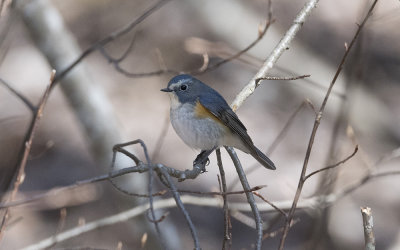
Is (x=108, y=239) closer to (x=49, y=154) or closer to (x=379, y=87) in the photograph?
(x=49, y=154)

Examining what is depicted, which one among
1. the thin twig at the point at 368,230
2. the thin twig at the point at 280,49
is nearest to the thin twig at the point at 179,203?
the thin twig at the point at 368,230

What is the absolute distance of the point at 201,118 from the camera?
314 cm

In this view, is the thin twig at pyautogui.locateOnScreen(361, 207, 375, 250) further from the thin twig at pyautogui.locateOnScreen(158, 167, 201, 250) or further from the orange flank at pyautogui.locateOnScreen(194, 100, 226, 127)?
the orange flank at pyautogui.locateOnScreen(194, 100, 226, 127)

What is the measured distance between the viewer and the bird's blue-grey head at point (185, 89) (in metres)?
3.14

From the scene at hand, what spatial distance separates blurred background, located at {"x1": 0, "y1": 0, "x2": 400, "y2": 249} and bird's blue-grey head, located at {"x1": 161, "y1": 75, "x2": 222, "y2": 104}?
976 millimetres

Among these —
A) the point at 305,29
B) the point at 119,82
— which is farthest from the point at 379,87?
the point at 119,82

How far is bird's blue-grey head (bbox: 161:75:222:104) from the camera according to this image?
3.14 m

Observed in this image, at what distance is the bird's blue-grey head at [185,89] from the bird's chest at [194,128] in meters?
0.05

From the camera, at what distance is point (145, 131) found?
6.52 meters

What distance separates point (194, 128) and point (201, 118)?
9cm

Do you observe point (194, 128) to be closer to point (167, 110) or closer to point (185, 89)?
point (185, 89)

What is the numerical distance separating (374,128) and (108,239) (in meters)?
3.51

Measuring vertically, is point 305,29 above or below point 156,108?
above

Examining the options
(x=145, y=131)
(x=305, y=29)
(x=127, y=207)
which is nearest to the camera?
(x=127, y=207)
